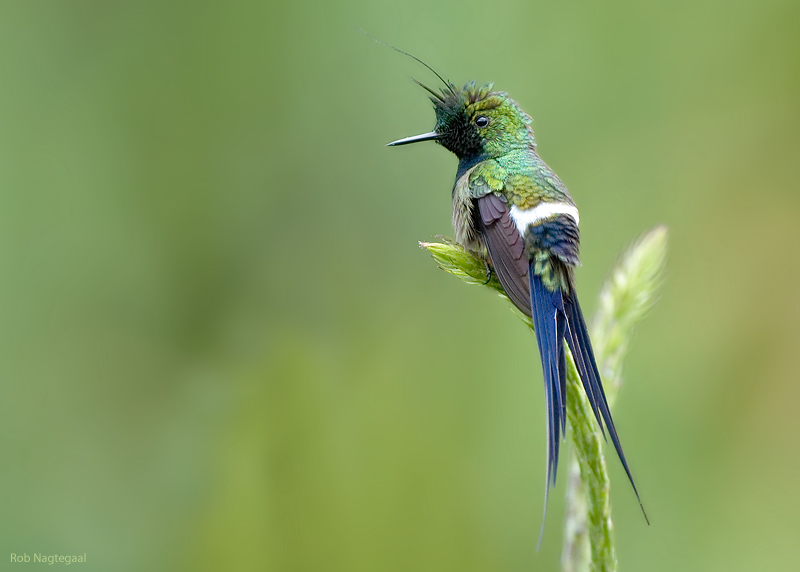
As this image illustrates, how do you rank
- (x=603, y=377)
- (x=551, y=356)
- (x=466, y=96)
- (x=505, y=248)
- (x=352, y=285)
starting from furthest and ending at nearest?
(x=352, y=285) → (x=466, y=96) → (x=505, y=248) → (x=551, y=356) → (x=603, y=377)

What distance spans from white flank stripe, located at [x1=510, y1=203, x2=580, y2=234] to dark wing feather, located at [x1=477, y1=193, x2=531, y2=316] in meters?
0.02

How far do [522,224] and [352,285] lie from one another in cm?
118

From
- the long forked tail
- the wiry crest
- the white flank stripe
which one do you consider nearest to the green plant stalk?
the long forked tail

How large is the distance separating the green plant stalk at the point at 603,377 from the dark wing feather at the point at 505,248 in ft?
0.16

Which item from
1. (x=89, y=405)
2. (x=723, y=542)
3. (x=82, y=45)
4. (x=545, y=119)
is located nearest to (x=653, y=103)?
(x=545, y=119)

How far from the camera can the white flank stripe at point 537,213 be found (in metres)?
2.26

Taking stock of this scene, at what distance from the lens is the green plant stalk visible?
47.4 inches

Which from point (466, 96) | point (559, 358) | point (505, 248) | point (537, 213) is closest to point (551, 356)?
point (559, 358)

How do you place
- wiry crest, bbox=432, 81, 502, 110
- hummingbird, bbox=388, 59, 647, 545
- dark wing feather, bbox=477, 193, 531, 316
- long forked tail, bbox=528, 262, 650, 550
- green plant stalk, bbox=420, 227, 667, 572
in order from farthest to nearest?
wiry crest, bbox=432, 81, 502, 110
dark wing feather, bbox=477, 193, 531, 316
hummingbird, bbox=388, 59, 647, 545
long forked tail, bbox=528, 262, 650, 550
green plant stalk, bbox=420, 227, 667, 572

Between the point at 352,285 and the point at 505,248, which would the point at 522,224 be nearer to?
the point at 505,248

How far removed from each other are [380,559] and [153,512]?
1.01 m

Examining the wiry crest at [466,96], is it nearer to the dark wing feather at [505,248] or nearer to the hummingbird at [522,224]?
the hummingbird at [522,224]

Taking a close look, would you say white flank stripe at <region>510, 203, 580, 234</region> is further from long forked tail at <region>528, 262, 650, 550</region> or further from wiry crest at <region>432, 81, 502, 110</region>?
wiry crest at <region>432, 81, 502, 110</region>

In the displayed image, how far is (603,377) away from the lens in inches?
61.0
